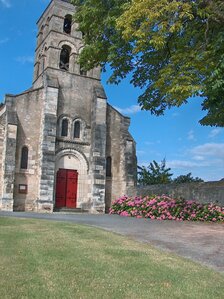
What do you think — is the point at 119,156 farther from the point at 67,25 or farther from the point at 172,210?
the point at 67,25

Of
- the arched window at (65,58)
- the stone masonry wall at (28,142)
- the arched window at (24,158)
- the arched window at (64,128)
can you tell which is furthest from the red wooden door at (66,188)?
the arched window at (65,58)

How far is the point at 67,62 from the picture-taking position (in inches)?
1082

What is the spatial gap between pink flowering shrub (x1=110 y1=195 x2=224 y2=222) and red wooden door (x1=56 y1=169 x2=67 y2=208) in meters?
4.89

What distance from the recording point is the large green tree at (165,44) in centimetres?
954

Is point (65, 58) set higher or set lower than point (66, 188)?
higher

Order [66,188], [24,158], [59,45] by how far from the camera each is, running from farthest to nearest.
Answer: [59,45], [66,188], [24,158]

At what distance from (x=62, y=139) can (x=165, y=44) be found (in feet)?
46.9

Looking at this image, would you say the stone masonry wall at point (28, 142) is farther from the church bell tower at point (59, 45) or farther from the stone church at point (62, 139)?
the church bell tower at point (59, 45)

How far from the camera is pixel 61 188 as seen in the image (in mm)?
24531

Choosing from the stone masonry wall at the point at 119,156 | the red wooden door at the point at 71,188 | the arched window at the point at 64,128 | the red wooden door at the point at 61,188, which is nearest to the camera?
the red wooden door at the point at 61,188

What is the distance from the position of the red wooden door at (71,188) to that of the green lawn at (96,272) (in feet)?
52.2

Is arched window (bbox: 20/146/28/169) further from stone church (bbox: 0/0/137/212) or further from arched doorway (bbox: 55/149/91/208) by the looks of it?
arched doorway (bbox: 55/149/91/208)

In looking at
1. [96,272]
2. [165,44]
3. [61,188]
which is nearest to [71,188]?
[61,188]

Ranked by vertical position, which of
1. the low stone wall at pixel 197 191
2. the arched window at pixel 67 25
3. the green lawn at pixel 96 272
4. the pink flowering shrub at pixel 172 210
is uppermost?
the arched window at pixel 67 25
